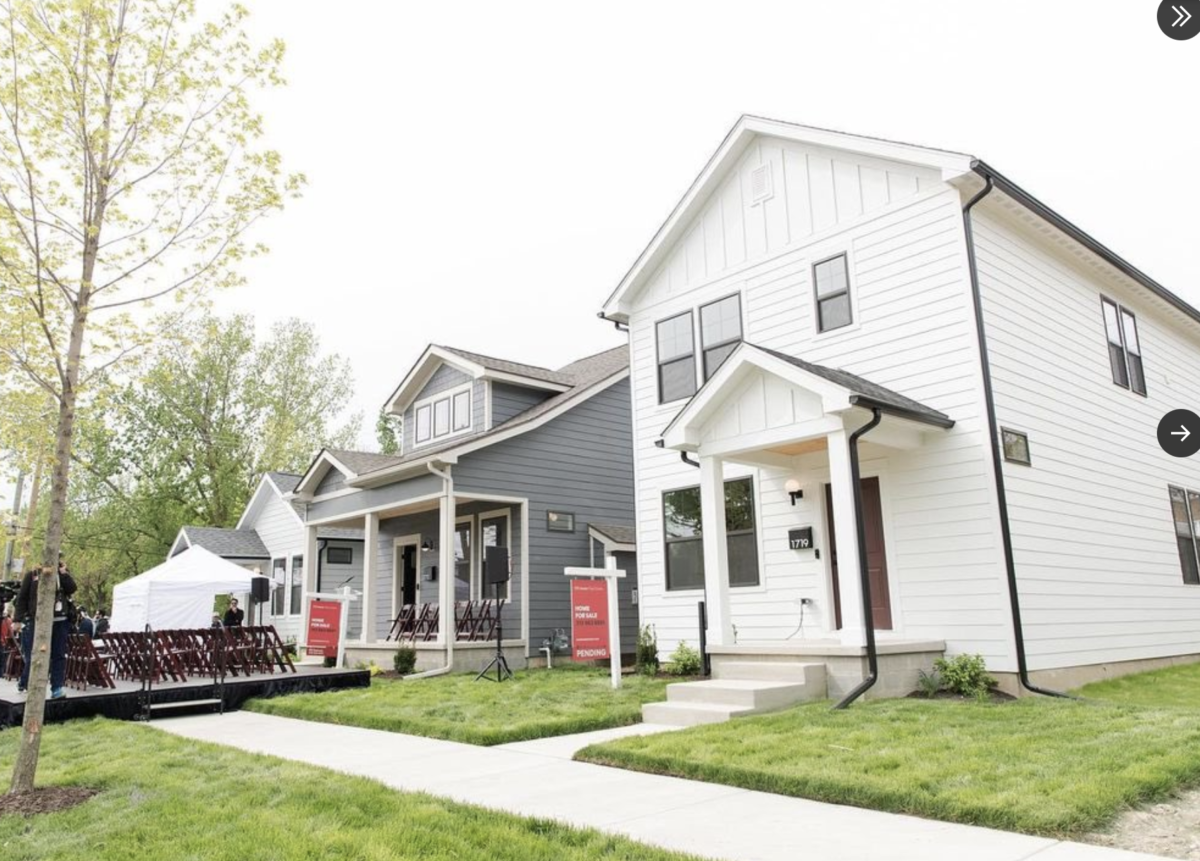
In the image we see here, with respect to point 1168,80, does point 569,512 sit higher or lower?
lower

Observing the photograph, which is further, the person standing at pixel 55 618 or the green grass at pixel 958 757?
the person standing at pixel 55 618

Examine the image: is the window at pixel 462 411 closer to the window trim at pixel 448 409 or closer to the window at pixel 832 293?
the window trim at pixel 448 409

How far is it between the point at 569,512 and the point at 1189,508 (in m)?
10.3

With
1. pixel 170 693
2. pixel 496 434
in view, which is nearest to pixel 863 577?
pixel 496 434

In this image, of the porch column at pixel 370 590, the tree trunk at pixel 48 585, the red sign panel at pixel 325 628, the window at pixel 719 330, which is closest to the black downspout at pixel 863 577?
the window at pixel 719 330

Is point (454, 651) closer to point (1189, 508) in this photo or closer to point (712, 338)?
point (712, 338)

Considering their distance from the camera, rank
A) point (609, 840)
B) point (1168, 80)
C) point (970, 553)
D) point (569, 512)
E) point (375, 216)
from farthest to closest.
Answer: point (375, 216) < point (569, 512) < point (970, 553) < point (1168, 80) < point (609, 840)

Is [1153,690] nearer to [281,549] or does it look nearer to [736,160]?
[736,160]

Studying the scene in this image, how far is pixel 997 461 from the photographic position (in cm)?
862

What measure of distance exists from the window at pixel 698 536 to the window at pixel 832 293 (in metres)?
2.29

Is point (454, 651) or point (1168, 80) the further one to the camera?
point (454, 651)

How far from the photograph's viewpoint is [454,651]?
13430 millimetres

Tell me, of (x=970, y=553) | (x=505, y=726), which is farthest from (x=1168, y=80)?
(x=505, y=726)

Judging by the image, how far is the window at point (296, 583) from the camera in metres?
22.4
